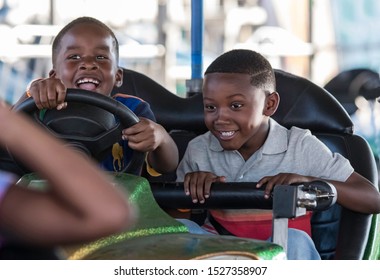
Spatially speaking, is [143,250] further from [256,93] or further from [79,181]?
[256,93]

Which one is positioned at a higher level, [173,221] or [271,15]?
[173,221]

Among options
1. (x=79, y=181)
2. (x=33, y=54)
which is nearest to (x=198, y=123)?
(x=79, y=181)

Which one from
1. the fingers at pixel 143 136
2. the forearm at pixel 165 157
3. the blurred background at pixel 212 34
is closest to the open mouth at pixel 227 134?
the forearm at pixel 165 157

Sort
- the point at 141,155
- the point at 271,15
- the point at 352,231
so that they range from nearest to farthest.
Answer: the point at 141,155
the point at 352,231
the point at 271,15

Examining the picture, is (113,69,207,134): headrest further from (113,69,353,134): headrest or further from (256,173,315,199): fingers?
(256,173,315,199): fingers

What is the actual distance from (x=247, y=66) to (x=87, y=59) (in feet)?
1.14

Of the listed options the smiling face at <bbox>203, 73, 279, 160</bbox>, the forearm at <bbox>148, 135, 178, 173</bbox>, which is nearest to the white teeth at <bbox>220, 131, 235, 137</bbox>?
the smiling face at <bbox>203, 73, 279, 160</bbox>

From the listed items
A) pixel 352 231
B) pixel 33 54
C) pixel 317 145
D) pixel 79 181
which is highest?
pixel 79 181

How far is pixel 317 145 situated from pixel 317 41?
206 inches

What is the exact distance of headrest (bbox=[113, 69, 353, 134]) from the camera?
2.16m

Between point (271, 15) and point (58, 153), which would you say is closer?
point (58, 153)

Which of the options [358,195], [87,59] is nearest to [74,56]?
[87,59]

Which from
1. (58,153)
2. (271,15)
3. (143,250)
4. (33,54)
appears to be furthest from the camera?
(271,15)

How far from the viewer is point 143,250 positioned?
126cm
